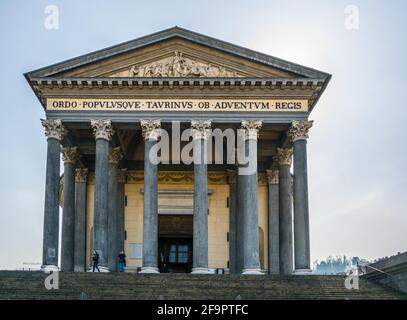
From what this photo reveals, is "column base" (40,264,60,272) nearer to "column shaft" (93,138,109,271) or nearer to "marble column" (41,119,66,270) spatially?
"marble column" (41,119,66,270)

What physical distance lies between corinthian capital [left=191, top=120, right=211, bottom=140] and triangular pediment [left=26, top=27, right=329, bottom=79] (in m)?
2.62

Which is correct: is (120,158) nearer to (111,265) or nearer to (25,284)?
(111,265)

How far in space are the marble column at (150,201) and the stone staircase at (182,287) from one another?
4351 millimetres

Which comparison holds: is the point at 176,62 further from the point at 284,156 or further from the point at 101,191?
the point at 284,156

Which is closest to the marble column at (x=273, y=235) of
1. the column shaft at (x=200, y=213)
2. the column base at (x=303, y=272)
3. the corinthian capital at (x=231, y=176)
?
the corinthian capital at (x=231, y=176)

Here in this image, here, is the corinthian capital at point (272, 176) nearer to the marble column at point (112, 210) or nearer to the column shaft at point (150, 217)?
the marble column at point (112, 210)

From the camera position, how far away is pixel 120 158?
46250mm

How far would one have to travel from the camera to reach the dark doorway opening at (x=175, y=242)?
159ft

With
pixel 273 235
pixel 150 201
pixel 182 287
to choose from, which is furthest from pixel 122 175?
pixel 182 287

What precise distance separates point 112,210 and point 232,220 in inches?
319

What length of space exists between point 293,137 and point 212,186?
9574mm

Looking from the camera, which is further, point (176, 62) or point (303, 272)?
point (176, 62)

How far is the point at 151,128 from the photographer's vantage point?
40.8 metres

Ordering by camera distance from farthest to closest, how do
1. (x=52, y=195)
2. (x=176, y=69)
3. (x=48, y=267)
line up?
(x=176, y=69)
(x=52, y=195)
(x=48, y=267)
